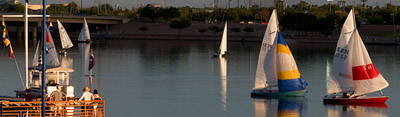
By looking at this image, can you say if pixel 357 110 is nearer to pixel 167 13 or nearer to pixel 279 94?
pixel 279 94

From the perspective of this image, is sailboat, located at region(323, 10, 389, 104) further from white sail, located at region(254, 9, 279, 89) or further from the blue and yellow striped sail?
white sail, located at region(254, 9, 279, 89)

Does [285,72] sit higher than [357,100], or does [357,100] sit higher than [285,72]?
[285,72]

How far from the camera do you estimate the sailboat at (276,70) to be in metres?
44.3

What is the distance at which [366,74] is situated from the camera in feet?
141

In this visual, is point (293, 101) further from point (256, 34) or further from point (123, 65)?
point (256, 34)

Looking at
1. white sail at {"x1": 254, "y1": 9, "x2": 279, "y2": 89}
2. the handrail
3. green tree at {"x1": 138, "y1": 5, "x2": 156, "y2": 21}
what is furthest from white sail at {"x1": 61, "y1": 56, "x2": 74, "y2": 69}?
green tree at {"x1": 138, "y1": 5, "x2": 156, "y2": 21}

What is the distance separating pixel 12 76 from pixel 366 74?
27.8 m

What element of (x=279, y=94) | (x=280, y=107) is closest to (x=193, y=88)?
(x=279, y=94)

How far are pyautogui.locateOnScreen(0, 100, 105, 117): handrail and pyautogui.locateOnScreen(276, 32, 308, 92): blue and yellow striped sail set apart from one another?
650 inches

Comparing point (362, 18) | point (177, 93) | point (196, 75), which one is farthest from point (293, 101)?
point (362, 18)

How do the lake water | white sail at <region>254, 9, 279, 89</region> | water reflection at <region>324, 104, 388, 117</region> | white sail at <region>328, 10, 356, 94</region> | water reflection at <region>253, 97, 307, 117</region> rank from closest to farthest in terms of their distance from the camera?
water reflection at <region>324, 104, 388, 117</region> < water reflection at <region>253, 97, 307, 117</region> < the lake water < white sail at <region>328, 10, 356, 94</region> < white sail at <region>254, 9, 279, 89</region>

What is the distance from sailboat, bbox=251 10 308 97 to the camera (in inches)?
1745

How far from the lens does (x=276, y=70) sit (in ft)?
147

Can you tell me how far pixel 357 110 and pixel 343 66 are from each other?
11.6ft
